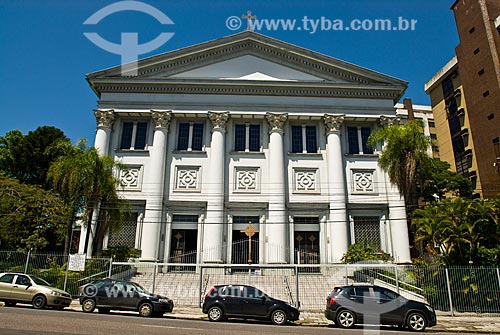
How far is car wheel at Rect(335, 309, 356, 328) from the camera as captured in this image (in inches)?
476

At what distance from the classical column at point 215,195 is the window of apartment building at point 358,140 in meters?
9.86

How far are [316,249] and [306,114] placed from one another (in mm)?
10151

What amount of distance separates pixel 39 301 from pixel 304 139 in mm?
20371

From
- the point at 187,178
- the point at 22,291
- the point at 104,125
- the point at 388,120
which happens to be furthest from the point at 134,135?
the point at 388,120

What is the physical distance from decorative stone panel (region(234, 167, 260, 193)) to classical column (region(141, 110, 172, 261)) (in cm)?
541

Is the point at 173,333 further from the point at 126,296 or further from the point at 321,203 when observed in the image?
the point at 321,203

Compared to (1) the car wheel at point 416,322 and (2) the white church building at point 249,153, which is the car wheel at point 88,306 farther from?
(1) the car wheel at point 416,322

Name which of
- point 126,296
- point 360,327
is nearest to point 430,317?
point 360,327

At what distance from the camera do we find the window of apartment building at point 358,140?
28.3 m

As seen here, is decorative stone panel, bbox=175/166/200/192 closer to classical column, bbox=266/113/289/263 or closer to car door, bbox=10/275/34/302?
classical column, bbox=266/113/289/263

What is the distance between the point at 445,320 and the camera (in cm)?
1423

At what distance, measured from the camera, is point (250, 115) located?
91.3 ft

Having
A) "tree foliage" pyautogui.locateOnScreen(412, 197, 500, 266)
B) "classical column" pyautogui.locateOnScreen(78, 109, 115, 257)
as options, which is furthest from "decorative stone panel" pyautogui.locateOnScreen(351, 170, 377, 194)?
"classical column" pyautogui.locateOnScreen(78, 109, 115, 257)

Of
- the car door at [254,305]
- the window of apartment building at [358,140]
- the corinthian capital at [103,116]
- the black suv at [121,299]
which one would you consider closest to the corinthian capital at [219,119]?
the corinthian capital at [103,116]
